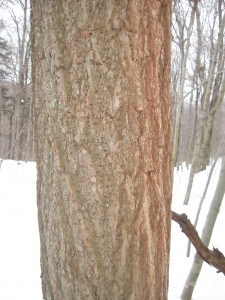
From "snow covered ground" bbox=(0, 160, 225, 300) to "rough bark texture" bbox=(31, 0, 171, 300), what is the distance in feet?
8.69

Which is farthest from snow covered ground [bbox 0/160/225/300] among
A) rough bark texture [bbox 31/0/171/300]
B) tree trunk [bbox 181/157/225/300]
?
rough bark texture [bbox 31/0/171/300]

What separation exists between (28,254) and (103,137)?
13.1 feet

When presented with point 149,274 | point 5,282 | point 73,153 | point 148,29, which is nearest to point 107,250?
point 149,274

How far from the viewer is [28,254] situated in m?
4.39

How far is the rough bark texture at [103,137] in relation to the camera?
854 mm

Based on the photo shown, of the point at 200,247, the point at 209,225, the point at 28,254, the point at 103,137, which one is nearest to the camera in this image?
the point at 103,137

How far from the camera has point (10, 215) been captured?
5.92m

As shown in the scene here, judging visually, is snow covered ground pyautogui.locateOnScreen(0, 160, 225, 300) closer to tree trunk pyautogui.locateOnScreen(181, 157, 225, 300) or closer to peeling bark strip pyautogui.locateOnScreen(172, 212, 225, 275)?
tree trunk pyautogui.locateOnScreen(181, 157, 225, 300)

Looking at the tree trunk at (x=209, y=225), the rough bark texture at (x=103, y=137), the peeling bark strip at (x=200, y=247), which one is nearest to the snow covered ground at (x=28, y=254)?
the tree trunk at (x=209, y=225)

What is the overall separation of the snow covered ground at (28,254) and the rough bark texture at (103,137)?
2.65m

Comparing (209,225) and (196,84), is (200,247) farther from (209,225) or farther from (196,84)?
(196,84)

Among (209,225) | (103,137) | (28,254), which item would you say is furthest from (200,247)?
(28,254)

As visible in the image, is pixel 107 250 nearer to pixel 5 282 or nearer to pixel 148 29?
pixel 148 29

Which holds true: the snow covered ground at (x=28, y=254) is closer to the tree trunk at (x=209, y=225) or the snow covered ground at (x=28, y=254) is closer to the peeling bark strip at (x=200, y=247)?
the tree trunk at (x=209, y=225)
